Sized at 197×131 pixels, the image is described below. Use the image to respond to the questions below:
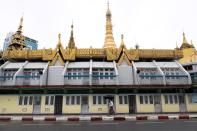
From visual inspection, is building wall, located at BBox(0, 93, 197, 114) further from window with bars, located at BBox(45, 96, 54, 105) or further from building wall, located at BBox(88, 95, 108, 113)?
window with bars, located at BBox(45, 96, 54, 105)

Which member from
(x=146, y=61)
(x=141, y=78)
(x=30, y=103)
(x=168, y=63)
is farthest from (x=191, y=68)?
(x=30, y=103)

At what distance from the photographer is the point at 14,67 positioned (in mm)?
30234

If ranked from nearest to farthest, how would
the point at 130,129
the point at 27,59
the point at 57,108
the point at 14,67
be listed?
the point at 130,129, the point at 57,108, the point at 14,67, the point at 27,59

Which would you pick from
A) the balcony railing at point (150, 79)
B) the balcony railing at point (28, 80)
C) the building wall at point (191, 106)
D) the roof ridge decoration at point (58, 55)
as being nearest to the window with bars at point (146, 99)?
the balcony railing at point (150, 79)

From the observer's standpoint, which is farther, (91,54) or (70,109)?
(91,54)

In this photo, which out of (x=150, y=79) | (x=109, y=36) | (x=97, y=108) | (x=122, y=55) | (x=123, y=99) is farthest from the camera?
(x=109, y=36)

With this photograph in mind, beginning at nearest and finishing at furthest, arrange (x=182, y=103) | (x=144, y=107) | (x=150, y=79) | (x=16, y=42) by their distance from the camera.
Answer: (x=144, y=107) → (x=182, y=103) → (x=150, y=79) → (x=16, y=42)

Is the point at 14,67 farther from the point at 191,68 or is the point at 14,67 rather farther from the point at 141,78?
the point at 191,68

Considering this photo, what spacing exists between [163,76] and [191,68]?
790 cm

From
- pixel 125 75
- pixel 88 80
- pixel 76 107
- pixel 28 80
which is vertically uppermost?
pixel 125 75

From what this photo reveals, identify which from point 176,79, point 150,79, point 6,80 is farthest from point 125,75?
point 6,80

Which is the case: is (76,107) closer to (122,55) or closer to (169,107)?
(122,55)

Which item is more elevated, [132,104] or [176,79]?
[176,79]

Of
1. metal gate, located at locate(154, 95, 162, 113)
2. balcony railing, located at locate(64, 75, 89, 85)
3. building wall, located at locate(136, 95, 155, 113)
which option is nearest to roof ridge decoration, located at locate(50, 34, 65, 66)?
balcony railing, located at locate(64, 75, 89, 85)
